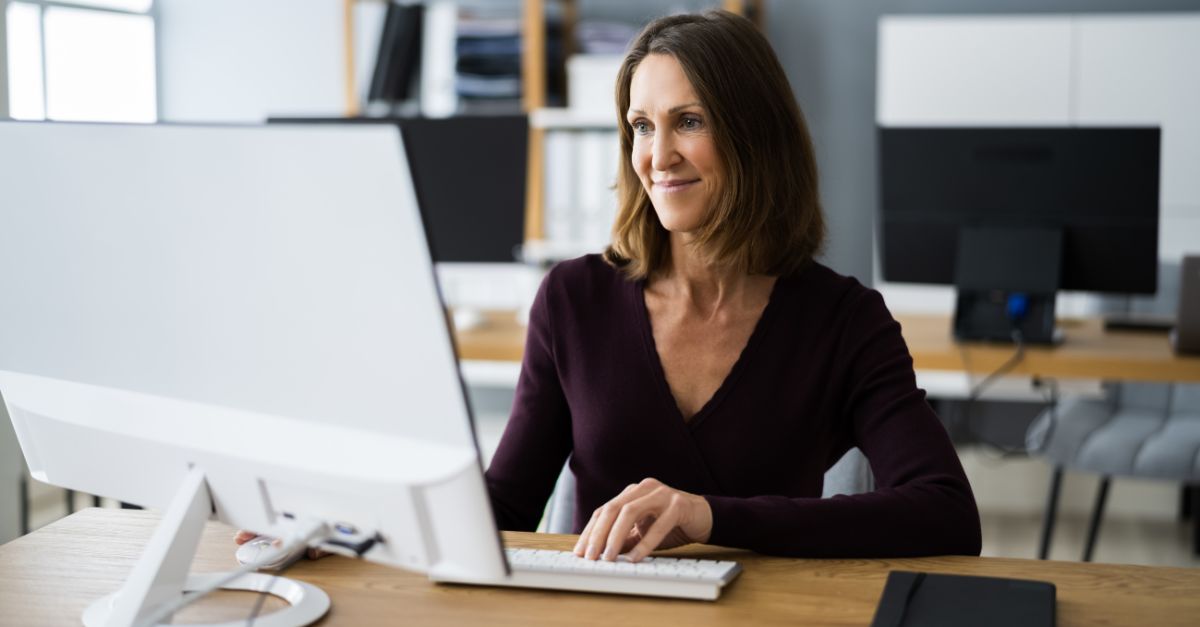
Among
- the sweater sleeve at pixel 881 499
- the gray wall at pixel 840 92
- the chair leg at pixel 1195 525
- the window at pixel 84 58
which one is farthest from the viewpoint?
the gray wall at pixel 840 92

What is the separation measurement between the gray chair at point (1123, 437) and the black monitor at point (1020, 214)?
0.32m

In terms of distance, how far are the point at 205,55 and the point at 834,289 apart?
4027 millimetres

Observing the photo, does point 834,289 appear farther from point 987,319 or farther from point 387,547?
point 987,319

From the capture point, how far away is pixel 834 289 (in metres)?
1.52

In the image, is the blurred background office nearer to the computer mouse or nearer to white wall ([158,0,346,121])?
white wall ([158,0,346,121])

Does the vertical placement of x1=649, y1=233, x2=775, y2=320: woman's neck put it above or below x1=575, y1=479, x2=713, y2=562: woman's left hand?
above

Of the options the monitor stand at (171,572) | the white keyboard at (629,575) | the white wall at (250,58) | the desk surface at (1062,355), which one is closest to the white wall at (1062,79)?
the desk surface at (1062,355)

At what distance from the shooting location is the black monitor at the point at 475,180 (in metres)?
2.88

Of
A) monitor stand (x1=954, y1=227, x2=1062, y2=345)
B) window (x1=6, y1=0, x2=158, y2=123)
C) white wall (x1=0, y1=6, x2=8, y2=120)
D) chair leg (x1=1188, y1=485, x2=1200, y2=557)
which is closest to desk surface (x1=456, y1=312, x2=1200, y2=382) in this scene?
monitor stand (x1=954, y1=227, x2=1062, y2=345)

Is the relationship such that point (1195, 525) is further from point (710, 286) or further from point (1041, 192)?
point (710, 286)

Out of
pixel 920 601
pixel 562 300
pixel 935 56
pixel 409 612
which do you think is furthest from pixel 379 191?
pixel 935 56

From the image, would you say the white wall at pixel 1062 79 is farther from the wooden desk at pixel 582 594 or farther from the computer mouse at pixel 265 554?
the computer mouse at pixel 265 554

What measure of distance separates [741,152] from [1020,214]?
1451 millimetres

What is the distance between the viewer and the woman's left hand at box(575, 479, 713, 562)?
3.77ft
